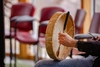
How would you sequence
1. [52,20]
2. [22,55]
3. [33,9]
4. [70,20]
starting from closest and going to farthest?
[52,20] < [70,20] < [33,9] < [22,55]

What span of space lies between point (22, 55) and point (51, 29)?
9.96 feet

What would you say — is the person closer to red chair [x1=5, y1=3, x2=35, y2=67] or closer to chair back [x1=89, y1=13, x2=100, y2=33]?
chair back [x1=89, y1=13, x2=100, y2=33]

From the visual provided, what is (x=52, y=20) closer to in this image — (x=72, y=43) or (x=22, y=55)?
(x=72, y=43)

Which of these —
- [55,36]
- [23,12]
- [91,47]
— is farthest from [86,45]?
[23,12]

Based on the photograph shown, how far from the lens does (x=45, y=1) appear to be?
4.08 metres

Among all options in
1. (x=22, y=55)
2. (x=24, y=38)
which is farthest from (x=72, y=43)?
(x=22, y=55)

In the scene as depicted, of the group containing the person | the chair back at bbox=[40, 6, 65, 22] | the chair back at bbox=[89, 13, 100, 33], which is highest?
the chair back at bbox=[40, 6, 65, 22]

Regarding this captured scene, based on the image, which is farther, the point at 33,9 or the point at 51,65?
the point at 33,9

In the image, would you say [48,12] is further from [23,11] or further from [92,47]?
[92,47]

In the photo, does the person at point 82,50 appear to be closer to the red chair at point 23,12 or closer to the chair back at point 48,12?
the chair back at point 48,12

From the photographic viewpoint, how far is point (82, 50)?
142 cm

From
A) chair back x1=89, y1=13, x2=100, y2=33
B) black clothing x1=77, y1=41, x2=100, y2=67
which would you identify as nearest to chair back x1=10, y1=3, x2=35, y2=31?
chair back x1=89, y1=13, x2=100, y2=33

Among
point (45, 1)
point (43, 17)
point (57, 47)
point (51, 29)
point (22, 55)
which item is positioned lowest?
point (22, 55)

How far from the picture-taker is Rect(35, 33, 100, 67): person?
4.61 feet
